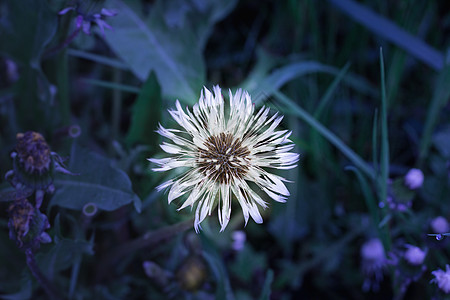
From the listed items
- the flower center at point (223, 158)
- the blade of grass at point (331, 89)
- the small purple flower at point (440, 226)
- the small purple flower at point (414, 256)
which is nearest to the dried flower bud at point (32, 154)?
the flower center at point (223, 158)

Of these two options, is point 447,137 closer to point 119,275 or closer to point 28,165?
point 119,275

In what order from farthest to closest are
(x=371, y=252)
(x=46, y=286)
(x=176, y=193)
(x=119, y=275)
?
(x=371, y=252) < (x=119, y=275) < (x=46, y=286) < (x=176, y=193)

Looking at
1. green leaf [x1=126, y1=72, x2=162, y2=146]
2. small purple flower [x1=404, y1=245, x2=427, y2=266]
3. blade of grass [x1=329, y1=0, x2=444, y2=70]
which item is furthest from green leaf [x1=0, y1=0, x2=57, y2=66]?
small purple flower [x1=404, y1=245, x2=427, y2=266]

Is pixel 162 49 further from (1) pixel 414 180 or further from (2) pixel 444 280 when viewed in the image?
(2) pixel 444 280

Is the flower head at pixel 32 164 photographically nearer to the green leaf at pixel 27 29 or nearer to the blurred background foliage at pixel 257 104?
the blurred background foliage at pixel 257 104

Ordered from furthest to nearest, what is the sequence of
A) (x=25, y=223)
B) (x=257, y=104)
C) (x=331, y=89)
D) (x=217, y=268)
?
1. (x=257, y=104)
2. (x=331, y=89)
3. (x=217, y=268)
4. (x=25, y=223)

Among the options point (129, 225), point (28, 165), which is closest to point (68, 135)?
point (28, 165)

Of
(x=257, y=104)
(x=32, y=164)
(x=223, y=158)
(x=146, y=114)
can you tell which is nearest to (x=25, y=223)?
(x=32, y=164)
